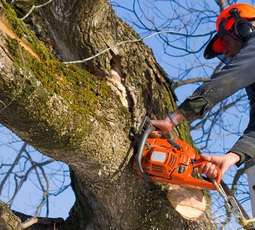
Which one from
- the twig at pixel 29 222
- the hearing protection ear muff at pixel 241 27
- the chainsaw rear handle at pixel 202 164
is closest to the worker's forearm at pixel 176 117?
the chainsaw rear handle at pixel 202 164

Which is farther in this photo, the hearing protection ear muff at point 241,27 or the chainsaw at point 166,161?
the hearing protection ear muff at point 241,27

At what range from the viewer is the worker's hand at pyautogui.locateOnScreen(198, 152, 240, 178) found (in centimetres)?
276

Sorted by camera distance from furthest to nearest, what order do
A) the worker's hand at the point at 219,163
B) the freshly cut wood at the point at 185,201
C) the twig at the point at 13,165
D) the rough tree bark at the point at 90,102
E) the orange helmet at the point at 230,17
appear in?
the twig at the point at 13,165 → the orange helmet at the point at 230,17 → the freshly cut wood at the point at 185,201 → the worker's hand at the point at 219,163 → the rough tree bark at the point at 90,102

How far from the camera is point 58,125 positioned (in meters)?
2.47

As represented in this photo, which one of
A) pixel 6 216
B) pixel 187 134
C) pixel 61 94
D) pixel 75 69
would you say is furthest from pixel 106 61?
pixel 6 216

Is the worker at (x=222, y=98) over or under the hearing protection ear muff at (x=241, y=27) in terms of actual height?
under

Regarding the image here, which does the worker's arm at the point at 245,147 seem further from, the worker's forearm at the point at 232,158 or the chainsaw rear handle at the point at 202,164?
the chainsaw rear handle at the point at 202,164

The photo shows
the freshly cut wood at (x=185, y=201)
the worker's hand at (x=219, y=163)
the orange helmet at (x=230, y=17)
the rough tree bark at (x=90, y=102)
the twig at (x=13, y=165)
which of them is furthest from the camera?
the twig at (x=13, y=165)

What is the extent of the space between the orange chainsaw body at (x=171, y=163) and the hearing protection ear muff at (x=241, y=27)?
2.39 ft

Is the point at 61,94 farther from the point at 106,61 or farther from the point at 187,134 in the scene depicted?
the point at 187,134

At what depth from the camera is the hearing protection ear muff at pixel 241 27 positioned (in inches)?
120

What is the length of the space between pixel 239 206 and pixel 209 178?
28cm

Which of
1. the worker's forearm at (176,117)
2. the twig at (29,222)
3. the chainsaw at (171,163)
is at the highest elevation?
the worker's forearm at (176,117)

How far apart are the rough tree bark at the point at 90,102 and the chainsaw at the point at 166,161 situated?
0.08 m
